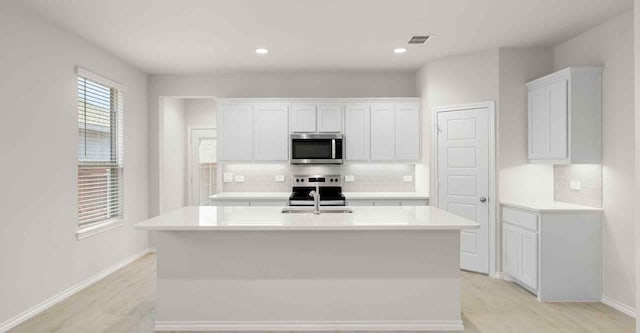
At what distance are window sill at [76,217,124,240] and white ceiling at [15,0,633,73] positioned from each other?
206 centimetres

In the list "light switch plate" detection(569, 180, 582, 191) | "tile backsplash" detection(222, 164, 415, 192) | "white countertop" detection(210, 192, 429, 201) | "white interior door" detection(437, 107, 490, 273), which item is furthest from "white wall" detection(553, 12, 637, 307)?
"tile backsplash" detection(222, 164, 415, 192)

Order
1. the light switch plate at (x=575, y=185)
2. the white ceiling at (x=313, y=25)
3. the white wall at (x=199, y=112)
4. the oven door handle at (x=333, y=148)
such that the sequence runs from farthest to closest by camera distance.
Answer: the white wall at (x=199, y=112) → the oven door handle at (x=333, y=148) → the light switch plate at (x=575, y=185) → the white ceiling at (x=313, y=25)

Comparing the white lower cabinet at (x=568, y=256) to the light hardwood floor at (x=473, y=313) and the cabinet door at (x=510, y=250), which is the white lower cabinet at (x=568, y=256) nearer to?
the light hardwood floor at (x=473, y=313)

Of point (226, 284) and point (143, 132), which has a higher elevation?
point (143, 132)

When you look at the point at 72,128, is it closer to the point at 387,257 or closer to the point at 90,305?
the point at 90,305

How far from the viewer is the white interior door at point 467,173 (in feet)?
14.6

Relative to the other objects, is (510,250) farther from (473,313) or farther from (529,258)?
(473,313)

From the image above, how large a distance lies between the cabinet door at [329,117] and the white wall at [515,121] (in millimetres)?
2051

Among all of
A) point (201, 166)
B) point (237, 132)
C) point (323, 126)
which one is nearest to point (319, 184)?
point (323, 126)

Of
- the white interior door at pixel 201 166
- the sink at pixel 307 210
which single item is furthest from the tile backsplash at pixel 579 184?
the white interior door at pixel 201 166

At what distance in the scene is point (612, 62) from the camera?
3.47m

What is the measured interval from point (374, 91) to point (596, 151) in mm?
2878

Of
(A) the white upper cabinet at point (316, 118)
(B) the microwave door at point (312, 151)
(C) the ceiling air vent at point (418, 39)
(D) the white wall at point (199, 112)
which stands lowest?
(B) the microwave door at point (312, 151)

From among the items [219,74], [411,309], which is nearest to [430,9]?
[411,309]
